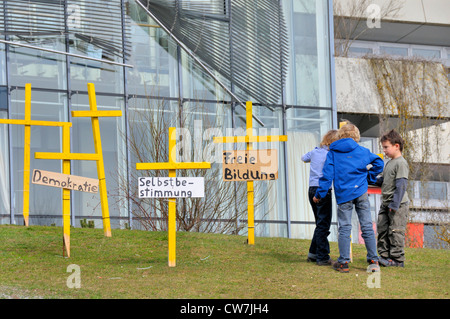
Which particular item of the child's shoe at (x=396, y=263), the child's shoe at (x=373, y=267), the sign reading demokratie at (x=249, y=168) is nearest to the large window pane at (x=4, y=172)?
the sign reading demokratie at (x=249, y=168)

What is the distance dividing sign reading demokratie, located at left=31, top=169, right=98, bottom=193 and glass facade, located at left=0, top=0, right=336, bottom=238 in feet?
15.6

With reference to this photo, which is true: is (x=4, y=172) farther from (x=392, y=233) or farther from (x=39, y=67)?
(x=392, y=233)

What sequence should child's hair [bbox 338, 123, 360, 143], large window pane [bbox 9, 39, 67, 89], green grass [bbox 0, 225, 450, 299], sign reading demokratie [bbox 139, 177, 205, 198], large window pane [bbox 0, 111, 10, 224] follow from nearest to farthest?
green grass [bbox 0, 225, 450, 299]
child's hair [bbox 338, 123, 360, 143]
sign reading demokratie [bbox 139, 177, 205, 198]
large window pane [bbox 0, 111, 10, 224]
large window pane [bbox 9, 39, 67, 89]

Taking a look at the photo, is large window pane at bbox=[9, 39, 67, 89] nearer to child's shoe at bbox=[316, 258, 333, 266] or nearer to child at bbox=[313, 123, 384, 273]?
child's shoe at bbox=[316, 258, 333, 266]

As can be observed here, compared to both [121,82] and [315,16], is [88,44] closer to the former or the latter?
[121,82]

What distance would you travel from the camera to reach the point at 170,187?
864 cm

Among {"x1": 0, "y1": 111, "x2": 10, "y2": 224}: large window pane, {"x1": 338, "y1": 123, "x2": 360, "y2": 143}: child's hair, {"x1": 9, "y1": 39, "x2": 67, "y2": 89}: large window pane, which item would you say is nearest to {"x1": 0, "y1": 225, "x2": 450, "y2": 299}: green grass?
{"x1": 338, "y1": 123, "x2": 360, "y2": 143}: child's hair

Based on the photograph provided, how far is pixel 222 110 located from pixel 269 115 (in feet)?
4.44

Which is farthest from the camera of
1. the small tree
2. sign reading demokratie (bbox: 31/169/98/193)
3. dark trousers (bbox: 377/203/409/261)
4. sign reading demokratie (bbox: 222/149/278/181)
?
the small tree

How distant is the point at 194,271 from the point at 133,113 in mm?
8481

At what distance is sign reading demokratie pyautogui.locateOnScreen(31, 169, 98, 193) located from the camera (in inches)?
363

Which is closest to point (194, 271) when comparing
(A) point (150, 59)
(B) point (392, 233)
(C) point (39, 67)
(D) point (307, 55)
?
(B) point (392, 233)

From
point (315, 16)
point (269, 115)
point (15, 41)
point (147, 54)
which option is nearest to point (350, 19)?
point (315, 16)

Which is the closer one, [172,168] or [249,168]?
[172,168]
